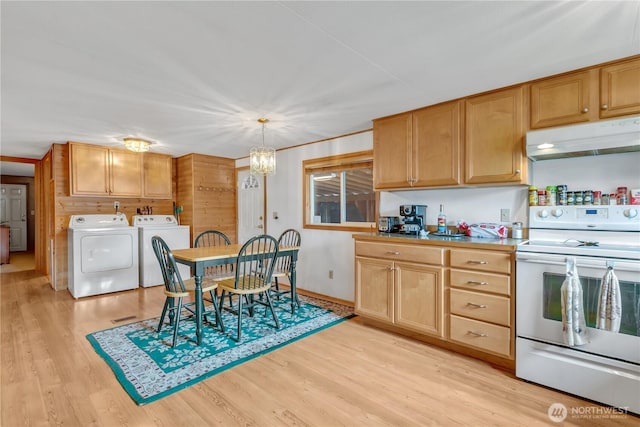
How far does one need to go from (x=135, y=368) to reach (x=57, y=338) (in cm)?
120

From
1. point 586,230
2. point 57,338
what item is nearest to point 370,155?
point 586,230

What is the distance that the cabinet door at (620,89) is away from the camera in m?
1.99

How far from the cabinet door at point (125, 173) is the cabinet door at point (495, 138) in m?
4.82

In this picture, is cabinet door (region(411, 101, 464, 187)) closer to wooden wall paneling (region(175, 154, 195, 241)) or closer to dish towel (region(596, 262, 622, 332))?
dish towel (region(596, 262, 622, 332))

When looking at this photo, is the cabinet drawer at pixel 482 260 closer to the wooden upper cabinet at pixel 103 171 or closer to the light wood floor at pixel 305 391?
the light wood floor at pixel 305 391

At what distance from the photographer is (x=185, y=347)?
266 cm

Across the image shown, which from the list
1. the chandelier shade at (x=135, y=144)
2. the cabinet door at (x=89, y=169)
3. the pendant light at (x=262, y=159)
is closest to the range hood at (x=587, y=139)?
the pendant light at (x=262, y=159)

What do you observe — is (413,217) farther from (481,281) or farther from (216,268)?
(216,268)

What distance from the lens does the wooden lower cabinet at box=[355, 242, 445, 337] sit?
2.60m

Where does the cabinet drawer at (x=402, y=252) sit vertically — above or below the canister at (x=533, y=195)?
below

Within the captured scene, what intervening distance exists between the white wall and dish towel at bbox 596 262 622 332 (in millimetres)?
821

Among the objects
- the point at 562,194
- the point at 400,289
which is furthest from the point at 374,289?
the point at 562,194

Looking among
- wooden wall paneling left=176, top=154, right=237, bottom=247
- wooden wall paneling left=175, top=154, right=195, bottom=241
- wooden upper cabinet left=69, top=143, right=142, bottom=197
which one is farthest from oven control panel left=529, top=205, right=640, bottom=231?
wooden upper cabinet left=69, top=143, right=142, bottom=197

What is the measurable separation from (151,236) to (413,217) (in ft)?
13.3
